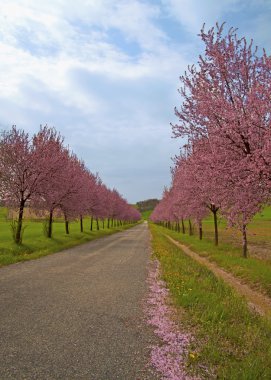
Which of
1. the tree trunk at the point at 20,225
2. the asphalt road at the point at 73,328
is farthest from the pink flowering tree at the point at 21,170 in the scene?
the asphalt road at the point at 73,328

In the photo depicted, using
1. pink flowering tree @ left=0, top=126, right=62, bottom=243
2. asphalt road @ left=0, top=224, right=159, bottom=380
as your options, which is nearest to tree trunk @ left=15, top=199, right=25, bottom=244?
pink flowering tree @ left=0, top=126, right=62, bottom=243

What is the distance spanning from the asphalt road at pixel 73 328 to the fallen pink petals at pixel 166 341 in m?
0.20

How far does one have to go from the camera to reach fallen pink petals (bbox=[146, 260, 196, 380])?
553 cm

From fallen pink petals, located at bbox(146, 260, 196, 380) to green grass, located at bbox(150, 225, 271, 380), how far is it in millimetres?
198

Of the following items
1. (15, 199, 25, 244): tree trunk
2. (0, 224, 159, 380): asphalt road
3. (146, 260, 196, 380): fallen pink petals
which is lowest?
(146, 260, 196, 380): fallen pink petals

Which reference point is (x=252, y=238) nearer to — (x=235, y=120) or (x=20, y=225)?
(x=20, y=225)

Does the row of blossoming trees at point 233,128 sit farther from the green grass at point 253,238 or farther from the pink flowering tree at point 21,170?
the pink flowering tree at point 21,170

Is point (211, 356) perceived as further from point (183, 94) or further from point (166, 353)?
point (183, 94)

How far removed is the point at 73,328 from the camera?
749 centimetres

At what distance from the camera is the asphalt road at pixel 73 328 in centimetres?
548

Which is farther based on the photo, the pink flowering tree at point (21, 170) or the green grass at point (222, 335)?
the pink flowering tree at point (21, 170)

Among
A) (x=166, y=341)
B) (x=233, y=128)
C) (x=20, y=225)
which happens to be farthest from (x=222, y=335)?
(x=20, y=225)

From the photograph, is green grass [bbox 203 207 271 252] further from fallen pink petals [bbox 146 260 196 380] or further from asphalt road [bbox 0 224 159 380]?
Answer: asphalt road [bbox 0 224 159 380]

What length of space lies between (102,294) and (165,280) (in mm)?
3719
